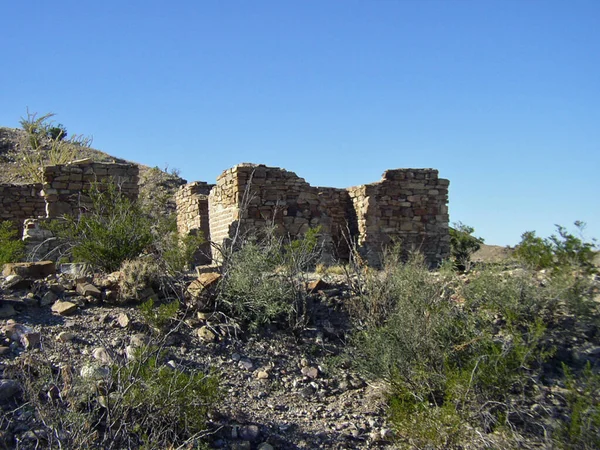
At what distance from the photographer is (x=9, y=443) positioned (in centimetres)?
374

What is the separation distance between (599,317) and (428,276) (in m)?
1.94

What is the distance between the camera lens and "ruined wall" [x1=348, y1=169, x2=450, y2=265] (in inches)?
481

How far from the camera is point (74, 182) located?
10.1 m

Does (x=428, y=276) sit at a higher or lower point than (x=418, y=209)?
lower

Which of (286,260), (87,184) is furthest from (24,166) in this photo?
(286,260)

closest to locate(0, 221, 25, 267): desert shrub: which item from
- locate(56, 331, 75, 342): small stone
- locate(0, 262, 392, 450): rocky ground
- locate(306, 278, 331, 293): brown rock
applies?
locate(0, 262, 392, 450): rocky ground

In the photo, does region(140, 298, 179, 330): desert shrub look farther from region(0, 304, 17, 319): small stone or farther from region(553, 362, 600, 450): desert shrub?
region(553, 362, 600, 450): desert shrub

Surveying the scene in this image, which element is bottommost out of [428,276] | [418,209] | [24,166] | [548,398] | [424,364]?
[548,398]

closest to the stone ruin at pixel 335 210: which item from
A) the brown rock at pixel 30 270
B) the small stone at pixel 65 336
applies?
the brown rock at pixel 30 270

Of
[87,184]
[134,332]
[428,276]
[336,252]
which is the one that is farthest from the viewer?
[336,252]

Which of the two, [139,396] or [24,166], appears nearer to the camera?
[139,396]

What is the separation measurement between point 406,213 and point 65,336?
8.55 metres

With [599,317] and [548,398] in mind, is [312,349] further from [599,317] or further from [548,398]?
[599,317]

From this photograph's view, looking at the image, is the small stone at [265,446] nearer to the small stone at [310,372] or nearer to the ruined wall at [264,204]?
the small stone at [310,372]
